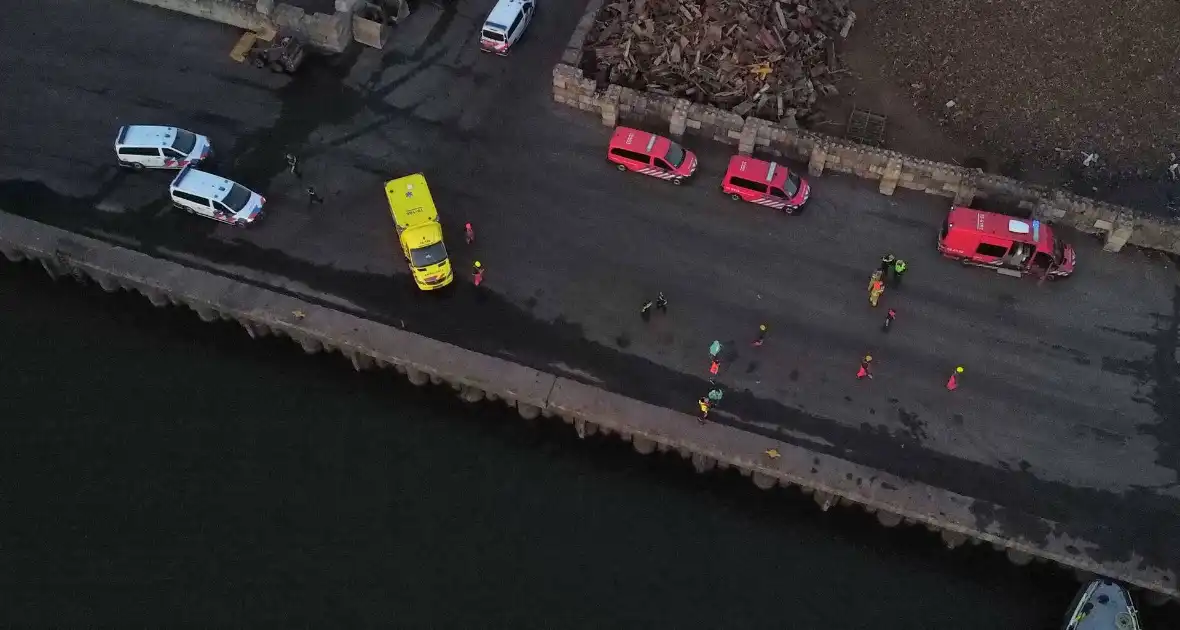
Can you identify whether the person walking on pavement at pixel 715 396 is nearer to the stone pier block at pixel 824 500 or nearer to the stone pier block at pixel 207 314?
the stone pier block at pixel 824 500

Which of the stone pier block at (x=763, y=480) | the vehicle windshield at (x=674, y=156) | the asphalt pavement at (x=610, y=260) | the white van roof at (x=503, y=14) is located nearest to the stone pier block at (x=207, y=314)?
the asphalt pavement at (x=610, y=260)

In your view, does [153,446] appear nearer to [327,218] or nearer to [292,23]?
[327,218]

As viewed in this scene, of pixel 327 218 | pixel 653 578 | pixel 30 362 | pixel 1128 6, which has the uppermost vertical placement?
pixel 1128 6

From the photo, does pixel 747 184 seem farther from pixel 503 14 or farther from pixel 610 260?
pixel 503 14

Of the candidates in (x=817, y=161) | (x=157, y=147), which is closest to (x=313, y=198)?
(x=157, y=147)

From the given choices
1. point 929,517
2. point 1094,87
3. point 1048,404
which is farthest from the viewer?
point 1094,87

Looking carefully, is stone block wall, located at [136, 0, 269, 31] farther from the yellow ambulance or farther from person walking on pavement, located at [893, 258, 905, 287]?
person walking on pavement, located at [893, 258, 905, 287]

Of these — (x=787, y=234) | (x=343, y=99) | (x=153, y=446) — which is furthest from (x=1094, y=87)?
(x=153, y=446)

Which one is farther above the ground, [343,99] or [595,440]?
[343,99]
